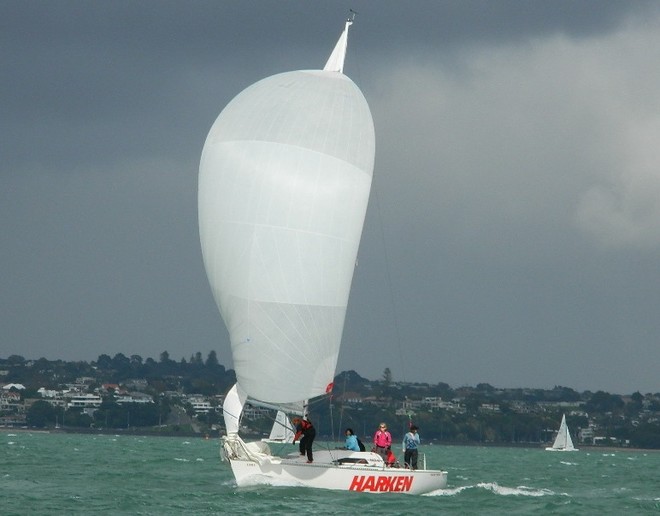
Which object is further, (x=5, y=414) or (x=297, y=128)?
(x=5, y=414)

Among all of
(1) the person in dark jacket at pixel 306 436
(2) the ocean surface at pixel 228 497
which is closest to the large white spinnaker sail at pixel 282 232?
(1) the person in dark jacket at pixel 306 436

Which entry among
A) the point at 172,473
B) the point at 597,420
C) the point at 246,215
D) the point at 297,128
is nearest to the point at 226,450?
the point at 246,215

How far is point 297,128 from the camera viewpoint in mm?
32562

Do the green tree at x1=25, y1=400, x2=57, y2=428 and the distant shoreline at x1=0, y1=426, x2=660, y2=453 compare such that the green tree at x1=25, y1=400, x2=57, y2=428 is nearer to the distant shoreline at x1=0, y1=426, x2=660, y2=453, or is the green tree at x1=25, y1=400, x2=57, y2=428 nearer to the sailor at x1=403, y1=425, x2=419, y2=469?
the distant shoreline at x1=0, y1=426, x2=660, y2=453

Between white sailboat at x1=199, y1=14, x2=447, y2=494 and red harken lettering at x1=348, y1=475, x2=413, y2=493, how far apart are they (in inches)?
0.9

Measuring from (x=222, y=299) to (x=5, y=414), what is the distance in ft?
447

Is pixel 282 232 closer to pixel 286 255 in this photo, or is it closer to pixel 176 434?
pixel 286 255

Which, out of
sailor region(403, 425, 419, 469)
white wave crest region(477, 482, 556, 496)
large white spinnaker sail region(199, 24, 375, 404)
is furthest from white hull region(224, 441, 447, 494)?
white wave crest region(477, 482, 556, 496)

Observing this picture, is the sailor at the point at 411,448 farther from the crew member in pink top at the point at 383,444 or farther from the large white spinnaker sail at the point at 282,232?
the large white spinnaker sail at the point at 282,232

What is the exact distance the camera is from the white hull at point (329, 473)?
31031 mm

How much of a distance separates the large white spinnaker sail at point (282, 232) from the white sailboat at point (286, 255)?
22 millimetres

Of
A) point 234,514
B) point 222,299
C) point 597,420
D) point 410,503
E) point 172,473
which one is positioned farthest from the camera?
point 597,420

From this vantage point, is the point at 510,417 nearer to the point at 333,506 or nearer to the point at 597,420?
the point at 597,420

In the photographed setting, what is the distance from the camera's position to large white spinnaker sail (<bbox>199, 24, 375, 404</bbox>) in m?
31.9
